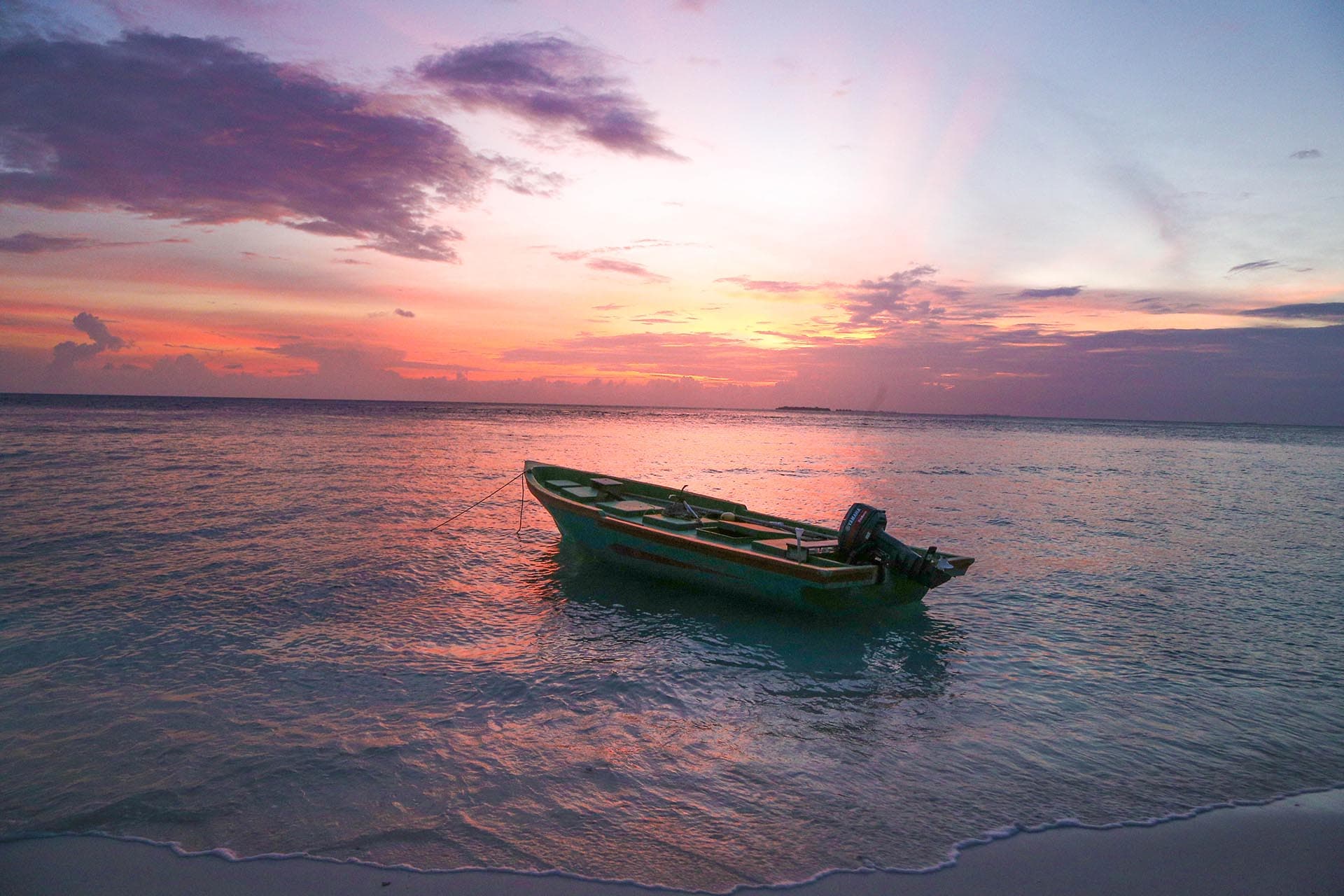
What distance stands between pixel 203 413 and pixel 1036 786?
8705 cm

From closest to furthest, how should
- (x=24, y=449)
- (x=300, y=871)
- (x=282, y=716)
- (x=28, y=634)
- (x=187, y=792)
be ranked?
(x=300, y=871) → (x=187, y=792) → (x=282, y=716) → (x=28, y=634) → (x=24, y=449)

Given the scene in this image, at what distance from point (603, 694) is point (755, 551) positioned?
4.34 metres

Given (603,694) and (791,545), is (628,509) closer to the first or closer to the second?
(791,545)

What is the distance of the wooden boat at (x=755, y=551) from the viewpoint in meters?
9.68

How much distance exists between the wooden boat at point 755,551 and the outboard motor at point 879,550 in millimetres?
11

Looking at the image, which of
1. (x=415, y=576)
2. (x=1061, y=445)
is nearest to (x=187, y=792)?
(x=415, y=576)

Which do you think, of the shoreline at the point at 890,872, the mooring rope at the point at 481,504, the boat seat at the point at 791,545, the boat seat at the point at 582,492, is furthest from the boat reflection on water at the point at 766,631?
the mooring rope at the point at 481,504

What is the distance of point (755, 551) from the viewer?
1092 centimetres

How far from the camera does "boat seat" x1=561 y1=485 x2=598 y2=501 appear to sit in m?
14.5

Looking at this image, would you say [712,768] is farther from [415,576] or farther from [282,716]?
[415,576]

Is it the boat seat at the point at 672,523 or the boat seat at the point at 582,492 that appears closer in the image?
the boat seat at the point at 672,523

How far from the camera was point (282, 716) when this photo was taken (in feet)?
21.5

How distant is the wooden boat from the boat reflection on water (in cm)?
38

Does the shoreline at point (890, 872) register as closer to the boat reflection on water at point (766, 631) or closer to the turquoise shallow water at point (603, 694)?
the turquoise shallow water at point (603, 694)
